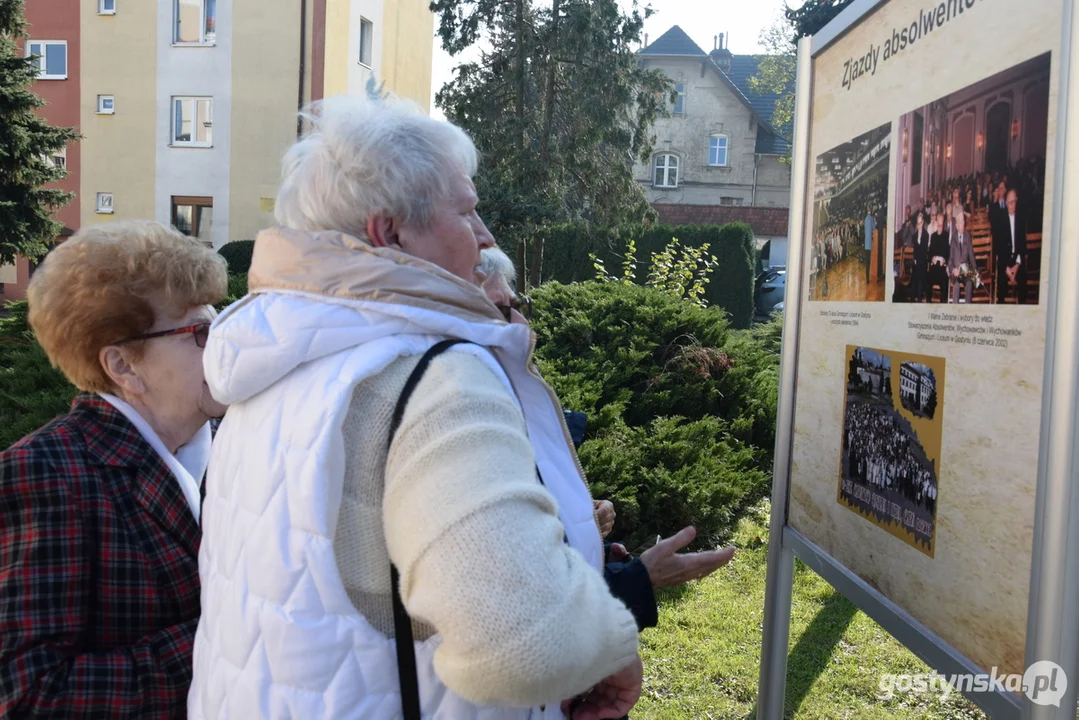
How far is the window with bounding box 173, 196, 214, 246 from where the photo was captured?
922 inches

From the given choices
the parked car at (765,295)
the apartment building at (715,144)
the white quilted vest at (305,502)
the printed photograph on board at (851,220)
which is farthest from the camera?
the apartment building at (715,144)

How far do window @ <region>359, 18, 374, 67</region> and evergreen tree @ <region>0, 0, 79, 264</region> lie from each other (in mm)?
11057

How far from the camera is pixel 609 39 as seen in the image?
16484 mm

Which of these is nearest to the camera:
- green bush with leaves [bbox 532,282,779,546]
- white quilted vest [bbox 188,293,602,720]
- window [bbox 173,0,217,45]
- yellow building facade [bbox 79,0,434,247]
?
white quilted vest [bbox 188,293,602,720]

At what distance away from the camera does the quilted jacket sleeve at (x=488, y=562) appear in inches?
44.6

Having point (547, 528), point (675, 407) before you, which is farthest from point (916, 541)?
point (675, 407)

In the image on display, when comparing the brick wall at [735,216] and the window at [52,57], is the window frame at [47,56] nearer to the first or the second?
the window at [52,57]

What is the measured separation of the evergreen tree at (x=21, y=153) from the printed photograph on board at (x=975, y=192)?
16.7 meters

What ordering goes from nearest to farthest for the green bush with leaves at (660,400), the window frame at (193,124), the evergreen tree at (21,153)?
the green bush with leaves at (660,400) < the evergreen tree at (21,153) < the window frame at (193,124)

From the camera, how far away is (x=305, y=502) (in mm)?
1273

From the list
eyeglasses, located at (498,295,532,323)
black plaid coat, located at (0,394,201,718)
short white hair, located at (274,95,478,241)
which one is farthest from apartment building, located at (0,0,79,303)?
short white hair, located at (274,95,478,241)

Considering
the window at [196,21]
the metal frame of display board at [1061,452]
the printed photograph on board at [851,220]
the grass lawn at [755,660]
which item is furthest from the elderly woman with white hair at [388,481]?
the window at [196,21]

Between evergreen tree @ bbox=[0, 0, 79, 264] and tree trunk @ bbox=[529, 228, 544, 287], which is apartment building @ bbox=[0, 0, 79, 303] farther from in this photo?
tree trunk @ bbox=[529, 228, 544, 287]

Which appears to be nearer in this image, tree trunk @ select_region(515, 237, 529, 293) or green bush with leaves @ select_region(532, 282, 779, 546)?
green bush with leaves @ select_region(532, 282, 779, 546)
